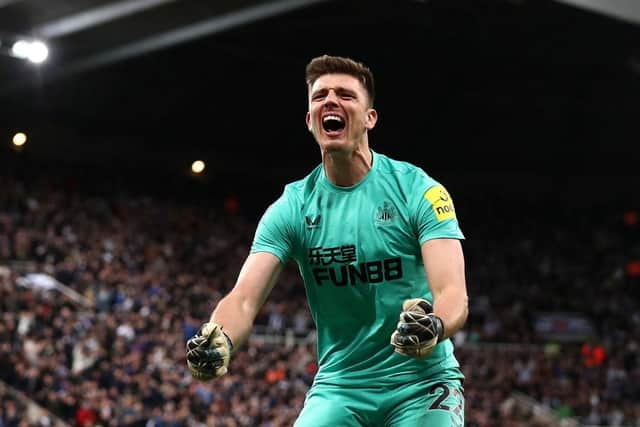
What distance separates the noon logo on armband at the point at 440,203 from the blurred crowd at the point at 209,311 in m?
13.2

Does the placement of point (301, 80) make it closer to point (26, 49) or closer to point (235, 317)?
point (26, 49)

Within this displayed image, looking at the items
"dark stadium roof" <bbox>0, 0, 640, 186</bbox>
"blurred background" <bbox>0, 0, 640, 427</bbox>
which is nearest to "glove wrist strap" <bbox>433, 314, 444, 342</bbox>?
"blurred background" <bbox>0, 0, 640, 427</bbox>

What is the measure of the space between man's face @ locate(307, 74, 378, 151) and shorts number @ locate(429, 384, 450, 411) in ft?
3.90

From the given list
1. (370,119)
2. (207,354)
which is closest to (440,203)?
(370,119)

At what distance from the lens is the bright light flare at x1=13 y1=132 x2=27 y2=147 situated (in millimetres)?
31234

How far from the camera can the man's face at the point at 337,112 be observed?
194 inches

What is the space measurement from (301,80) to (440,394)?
28010 millimetres

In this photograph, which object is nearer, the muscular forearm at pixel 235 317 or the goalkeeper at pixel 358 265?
the muscular forearm at pixel 235 317

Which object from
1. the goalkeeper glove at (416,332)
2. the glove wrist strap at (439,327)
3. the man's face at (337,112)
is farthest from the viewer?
the man's face at (337,112)

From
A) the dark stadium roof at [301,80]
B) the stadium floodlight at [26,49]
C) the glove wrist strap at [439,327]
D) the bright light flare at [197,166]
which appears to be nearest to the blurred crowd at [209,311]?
the bright light flare at [197,166]

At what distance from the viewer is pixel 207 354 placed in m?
4.29

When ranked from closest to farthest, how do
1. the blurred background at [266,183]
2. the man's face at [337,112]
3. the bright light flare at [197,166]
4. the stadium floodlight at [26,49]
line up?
the man's face at [337,112], the blurred background at [266,183], the stadium floodlight at [26,49], the bright light flare at [197,166]

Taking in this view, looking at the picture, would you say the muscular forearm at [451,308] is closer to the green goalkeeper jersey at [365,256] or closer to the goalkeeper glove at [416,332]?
the goalkeeper glove at [416,332]

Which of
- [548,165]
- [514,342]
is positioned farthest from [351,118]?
[548,165]
